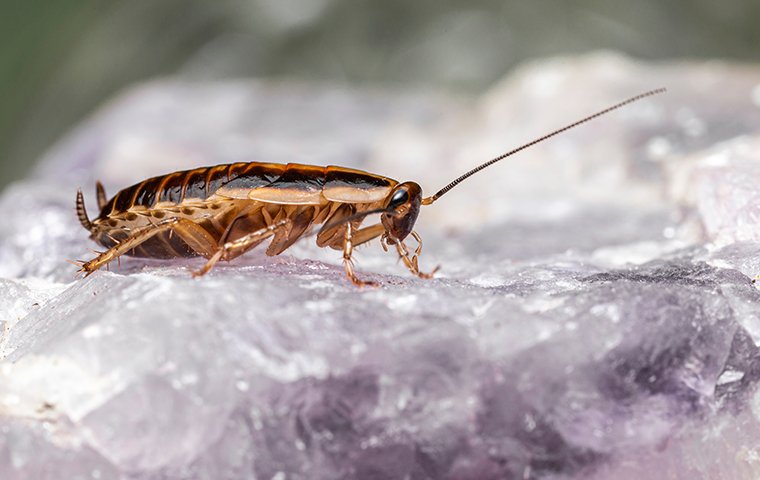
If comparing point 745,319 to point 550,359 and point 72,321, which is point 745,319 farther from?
point 72,321

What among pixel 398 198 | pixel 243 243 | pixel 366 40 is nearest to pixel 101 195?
pixel 243 243

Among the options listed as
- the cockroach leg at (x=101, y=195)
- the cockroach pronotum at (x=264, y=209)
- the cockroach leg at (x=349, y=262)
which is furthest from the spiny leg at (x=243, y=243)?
the cockroach leg at (x=101, y=195)

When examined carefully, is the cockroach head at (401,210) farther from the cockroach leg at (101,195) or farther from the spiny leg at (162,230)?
the cockroach leg at (101,195)

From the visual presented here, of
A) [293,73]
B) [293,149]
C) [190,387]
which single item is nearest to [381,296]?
[190,387]

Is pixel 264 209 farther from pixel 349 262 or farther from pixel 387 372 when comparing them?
pixel 387 372

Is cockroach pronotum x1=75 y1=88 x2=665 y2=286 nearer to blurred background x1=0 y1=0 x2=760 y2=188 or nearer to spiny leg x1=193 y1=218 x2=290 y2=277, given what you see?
spiny leg x1=193 y1=218 x2=290 y2=277

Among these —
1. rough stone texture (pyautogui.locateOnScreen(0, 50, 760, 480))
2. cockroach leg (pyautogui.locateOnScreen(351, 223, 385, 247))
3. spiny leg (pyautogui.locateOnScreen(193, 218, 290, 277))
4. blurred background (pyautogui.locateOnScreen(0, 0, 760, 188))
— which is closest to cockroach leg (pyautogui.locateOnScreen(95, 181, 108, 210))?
rough stone texture (pyautogui.locateOnScreen(0, 50, 760, 480))
